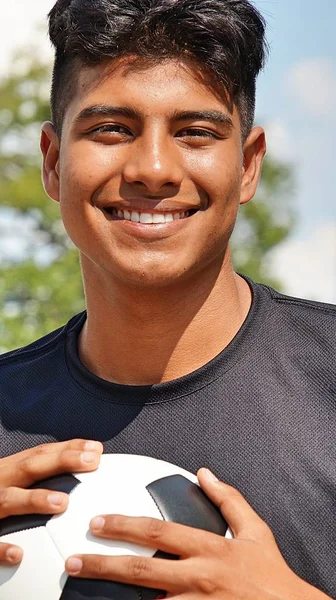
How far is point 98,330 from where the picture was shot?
428cm

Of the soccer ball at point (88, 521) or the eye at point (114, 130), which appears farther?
the eye at point (114, 130)

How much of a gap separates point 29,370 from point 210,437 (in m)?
0.92

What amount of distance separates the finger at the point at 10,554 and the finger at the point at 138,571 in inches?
9.8

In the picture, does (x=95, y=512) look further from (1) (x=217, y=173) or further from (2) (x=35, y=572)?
(1) (x=217, y=173)

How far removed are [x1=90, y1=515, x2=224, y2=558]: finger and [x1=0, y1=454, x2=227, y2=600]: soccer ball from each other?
4 cm

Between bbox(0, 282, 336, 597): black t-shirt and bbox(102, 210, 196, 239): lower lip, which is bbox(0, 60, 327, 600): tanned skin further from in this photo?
bbox(0, 282, 336, 597): black t-shirt

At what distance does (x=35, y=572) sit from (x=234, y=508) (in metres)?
0.66

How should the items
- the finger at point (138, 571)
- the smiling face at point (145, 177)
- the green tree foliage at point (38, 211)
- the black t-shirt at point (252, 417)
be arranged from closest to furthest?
the finger at point (138, 571), the black t-shirt at point (252, 417), the smiling face at point (145, 177), the green tree foliage at point (38, 211)

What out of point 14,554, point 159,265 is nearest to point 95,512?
point 14,554

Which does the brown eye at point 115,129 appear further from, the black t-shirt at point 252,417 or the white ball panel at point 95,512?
the white ball panel at point 95,512

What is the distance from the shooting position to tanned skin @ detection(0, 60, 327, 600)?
321 centimetres

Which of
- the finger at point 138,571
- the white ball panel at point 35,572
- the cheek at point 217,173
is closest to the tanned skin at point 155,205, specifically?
the cheek at point 217,173

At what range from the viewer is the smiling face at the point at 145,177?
3.79 meters

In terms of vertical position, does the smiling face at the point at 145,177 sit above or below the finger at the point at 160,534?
above
